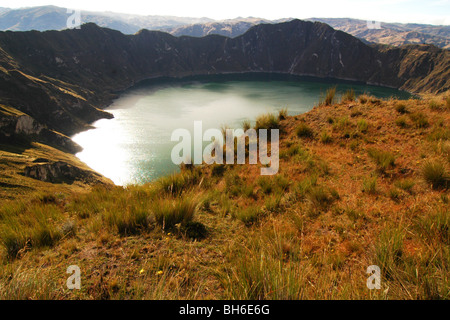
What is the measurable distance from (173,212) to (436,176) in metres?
5.25

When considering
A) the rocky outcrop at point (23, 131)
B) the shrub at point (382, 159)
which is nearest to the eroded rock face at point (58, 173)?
the rocky outcrop at point (23, 131)

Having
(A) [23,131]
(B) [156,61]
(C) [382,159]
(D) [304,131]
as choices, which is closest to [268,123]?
(D) [304,131]

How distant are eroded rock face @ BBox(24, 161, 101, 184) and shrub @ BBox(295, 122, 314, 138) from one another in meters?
19.5

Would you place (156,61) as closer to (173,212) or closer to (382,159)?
(382,159)

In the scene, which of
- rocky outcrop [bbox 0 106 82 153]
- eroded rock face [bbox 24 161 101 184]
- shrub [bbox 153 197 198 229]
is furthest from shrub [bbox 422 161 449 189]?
rocky outcrop [bbox 0 106 82 153]

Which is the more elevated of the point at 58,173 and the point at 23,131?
→ the point at 23,131

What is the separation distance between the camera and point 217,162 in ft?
29.3

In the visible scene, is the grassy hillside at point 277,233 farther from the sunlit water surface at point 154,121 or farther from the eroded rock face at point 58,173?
the eroded rock face at point 58,173

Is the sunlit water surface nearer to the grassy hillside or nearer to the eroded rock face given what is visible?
the eroded rock face

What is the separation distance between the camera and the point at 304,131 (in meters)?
8.71

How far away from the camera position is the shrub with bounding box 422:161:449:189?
4.38 m
